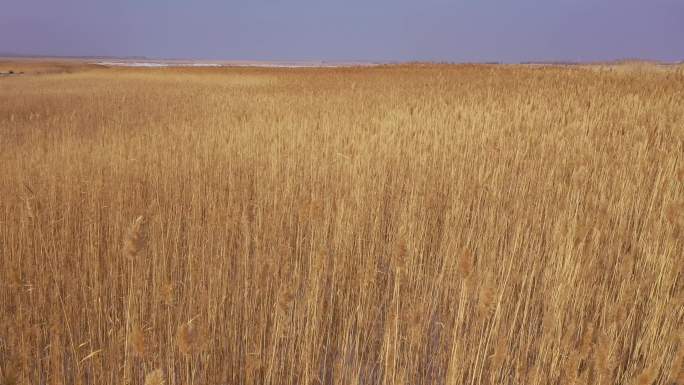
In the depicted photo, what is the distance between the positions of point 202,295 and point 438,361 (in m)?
1.00

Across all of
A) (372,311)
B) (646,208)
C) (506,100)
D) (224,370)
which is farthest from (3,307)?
(506,100)

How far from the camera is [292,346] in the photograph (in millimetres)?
1769

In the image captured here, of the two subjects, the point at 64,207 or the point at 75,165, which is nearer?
the point at 64,207

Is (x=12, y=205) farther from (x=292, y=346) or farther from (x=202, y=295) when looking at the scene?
(x=292, y=346)

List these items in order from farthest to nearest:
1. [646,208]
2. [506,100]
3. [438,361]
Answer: [506,100]
[646,208]
[438,361]

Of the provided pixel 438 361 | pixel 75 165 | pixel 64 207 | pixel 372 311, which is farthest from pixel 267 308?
pixel 75 165

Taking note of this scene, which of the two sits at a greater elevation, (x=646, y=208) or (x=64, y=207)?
(x=646, y=208)

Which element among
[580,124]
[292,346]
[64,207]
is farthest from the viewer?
[580,124]

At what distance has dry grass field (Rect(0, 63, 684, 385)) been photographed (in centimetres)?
170

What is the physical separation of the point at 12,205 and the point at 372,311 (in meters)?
2.50

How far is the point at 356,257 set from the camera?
265cm

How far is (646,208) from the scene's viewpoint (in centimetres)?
285

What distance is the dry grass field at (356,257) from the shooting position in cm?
170

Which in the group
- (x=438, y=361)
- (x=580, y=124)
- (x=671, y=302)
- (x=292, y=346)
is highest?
(x=580, y=124)
